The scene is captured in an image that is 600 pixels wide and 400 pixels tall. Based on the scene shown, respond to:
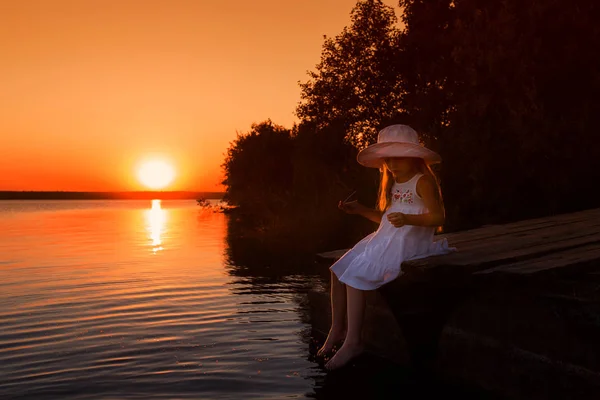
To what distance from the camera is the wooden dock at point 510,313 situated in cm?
442

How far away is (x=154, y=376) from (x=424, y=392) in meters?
2.83

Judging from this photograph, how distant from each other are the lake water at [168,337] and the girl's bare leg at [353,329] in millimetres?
380

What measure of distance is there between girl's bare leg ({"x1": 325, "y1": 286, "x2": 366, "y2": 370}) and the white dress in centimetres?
17

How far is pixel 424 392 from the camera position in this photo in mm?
5820

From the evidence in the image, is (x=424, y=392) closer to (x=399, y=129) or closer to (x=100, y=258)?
(x=399, y=129)

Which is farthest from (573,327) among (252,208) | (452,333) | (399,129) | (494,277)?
(252,208)

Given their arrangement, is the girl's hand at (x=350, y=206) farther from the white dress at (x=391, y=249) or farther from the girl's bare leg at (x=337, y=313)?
the girl's bare leg at (x=337, y=313)

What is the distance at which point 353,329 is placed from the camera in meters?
5.69

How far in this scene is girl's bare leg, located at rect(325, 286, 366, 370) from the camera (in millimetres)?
5645

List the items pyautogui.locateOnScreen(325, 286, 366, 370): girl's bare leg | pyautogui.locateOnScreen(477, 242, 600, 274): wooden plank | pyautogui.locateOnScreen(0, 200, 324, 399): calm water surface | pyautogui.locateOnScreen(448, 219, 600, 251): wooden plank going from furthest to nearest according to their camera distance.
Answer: pyautogui.locateOnScreen(0, 200, 324, 399): calm water surface < pyautogui.locateOnScreen(448, 219, 600, 251): wooden plank < pyautogui.locateOnScreen(325, 286, 366, 370): girl's bare leg < pyautogui.locateOnScreen(477, 242, 600, 274): wooden plank

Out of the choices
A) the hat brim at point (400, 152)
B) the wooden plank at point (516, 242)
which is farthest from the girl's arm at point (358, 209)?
the wooden plank at point (516, 242)

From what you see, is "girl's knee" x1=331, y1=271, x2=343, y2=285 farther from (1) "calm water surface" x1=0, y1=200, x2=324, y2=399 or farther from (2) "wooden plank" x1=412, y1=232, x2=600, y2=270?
(2) "wooden plank" x1=412, y1=232, x2=600, y2=270

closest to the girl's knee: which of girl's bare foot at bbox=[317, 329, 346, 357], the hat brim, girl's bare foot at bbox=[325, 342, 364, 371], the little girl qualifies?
the little girl

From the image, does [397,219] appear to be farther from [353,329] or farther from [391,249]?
[353,329]
